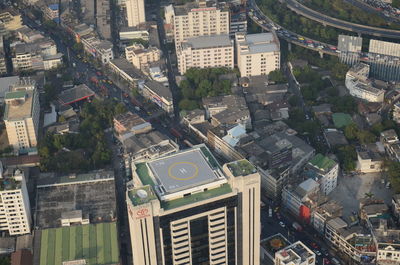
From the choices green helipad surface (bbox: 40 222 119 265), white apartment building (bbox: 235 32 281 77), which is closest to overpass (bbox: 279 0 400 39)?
white apartment building (bbox: 235 32 281 77)

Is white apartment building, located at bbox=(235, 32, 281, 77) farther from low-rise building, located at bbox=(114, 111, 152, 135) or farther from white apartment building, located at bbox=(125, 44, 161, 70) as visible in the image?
low-rise building, located at bbox=(114, 111, 152, 135)

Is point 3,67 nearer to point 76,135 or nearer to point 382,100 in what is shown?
point 76,135

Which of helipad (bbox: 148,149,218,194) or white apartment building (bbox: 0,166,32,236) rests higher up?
helipad (bbox: 148,149,218,194)

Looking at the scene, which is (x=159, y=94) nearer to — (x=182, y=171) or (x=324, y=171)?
(x=324, y=171)

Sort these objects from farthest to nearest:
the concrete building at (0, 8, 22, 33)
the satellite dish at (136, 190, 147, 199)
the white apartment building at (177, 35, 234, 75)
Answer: the concrete building at (0, 8, 22, 33)
the white apartment building at (177, 35, 234, 75)
the satellite dish at (136, 190, 147, 199)

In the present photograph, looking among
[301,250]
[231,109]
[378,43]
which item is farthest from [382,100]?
[301,250]

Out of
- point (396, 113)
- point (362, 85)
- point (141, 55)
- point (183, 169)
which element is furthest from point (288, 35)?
point (183, 169)
